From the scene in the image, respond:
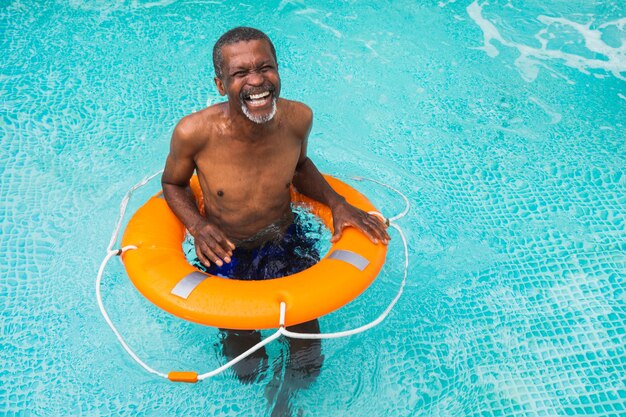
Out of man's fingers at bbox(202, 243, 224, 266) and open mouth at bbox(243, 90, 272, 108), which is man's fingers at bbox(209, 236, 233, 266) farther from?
open mouth at bbox(243, 90, 272, 108)

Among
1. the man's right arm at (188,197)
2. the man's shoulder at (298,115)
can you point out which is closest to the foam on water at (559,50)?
the man's shoulder at (298,115)

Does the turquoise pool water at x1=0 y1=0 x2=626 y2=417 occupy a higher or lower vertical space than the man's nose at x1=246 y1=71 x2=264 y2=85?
lower

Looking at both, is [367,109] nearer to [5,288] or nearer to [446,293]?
[446,293]

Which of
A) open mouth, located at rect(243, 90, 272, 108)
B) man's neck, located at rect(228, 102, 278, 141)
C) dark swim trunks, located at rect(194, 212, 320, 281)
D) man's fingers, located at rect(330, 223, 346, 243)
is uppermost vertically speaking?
open mouth, located at rect(243, 90, 272, 108)

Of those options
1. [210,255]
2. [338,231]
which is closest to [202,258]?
[210,255]

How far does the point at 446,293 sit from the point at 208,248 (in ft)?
5.21

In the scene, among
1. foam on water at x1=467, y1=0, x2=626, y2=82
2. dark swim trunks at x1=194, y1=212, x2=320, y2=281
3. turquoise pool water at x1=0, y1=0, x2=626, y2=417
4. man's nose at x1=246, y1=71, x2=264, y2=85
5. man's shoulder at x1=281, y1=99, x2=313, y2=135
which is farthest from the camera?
foam on water at x1=467, y1=0, x2=626, y2=82

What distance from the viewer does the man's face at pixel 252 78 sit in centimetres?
221

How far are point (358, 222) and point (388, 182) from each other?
1444mm

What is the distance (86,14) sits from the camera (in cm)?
534

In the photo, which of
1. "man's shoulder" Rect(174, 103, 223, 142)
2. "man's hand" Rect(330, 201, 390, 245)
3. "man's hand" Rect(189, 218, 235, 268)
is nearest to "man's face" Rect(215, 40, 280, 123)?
"man's shoulder" Rect(174, 103, 223, 142)

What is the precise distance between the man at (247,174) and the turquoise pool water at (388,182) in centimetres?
53

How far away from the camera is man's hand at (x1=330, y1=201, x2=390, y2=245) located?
2.57 m

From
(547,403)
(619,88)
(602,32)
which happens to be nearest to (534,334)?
(547,403)
